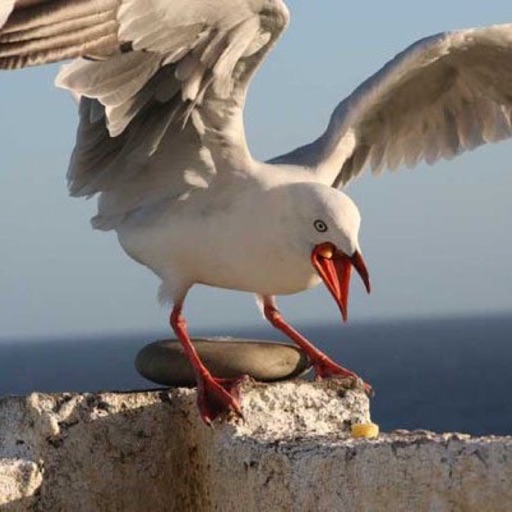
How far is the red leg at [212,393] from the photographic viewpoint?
6.66 meters

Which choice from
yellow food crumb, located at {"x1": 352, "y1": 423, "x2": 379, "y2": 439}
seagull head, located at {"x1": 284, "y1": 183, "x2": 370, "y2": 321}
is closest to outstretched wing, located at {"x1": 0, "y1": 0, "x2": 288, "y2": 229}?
seagull head, located at {"x1": 284, "y1": 183, "x2": 370, "y2": 321}

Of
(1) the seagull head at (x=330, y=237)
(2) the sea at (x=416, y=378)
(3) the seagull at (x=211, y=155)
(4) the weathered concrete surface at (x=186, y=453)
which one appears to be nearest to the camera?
(4) the weathered concrete surface at (x=186, y=453)

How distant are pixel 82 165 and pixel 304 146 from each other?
3.79ft

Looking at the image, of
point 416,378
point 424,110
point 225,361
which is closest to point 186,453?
point 225,361

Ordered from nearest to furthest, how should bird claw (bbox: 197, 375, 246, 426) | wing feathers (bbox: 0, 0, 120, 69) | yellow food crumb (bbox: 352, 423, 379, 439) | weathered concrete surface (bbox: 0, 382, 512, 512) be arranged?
1. weathered concrete surface (bbox: 0, 382, 512, 512)
2. wing feathers (bbox: 0, 0, 120, 69)
3. yellow food crumb (bbox: 352, 423, 379, 439)
4. bird claw (bbox: 197, 375, 246, 426)

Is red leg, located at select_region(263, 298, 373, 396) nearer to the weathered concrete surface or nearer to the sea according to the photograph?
the weathered concrete surface

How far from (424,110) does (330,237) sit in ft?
6.34

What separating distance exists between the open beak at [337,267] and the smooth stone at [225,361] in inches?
12.4

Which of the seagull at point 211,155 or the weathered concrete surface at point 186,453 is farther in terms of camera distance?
the seagull at point 211,155

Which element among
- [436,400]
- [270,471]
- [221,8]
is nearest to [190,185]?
[221,8]

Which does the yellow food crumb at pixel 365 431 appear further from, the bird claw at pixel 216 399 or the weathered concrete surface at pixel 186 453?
the bird claw at pixel 216 399

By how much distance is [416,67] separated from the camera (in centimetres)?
848

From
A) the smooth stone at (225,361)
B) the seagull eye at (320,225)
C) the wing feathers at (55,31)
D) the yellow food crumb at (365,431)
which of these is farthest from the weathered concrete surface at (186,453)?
the wing feathers at (55,31)

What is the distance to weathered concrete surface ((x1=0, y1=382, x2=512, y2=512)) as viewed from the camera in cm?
575
